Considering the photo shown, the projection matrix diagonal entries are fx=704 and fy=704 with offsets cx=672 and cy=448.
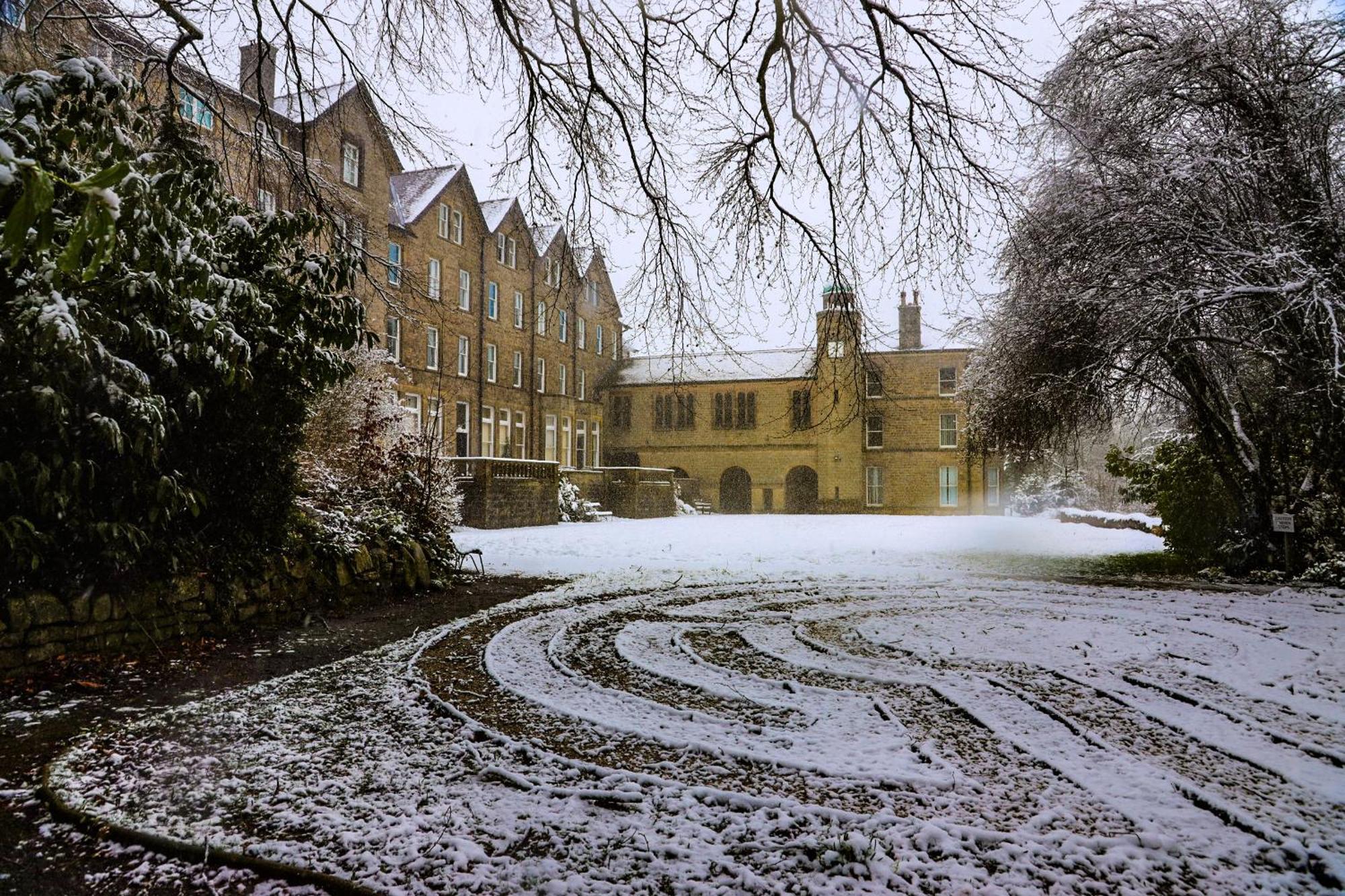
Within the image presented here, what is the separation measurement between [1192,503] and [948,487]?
22271mm

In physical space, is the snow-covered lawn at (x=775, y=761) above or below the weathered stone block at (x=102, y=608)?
below

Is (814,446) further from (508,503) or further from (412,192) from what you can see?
(412,192)

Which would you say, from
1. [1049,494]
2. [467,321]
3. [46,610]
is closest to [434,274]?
[467,321]

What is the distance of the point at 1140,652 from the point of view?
219 inches

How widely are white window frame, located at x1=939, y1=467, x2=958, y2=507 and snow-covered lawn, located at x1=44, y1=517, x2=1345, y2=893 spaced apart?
→ 27915 millimetres

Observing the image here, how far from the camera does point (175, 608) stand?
5.49 meters

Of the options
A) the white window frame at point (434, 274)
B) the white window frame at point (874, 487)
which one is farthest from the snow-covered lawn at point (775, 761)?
the white window frame at point (874, 487)

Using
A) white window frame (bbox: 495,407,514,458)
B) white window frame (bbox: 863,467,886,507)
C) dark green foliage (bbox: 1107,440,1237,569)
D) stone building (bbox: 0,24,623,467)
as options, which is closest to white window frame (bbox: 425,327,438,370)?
stone building (bbox: 0,24,623,467)

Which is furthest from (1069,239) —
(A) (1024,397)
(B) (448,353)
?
(B) (448,353)

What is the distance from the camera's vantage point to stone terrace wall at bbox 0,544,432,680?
4562 millimetres

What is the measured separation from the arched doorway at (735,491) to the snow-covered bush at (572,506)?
46.7ft

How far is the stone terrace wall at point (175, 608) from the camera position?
15.0ft

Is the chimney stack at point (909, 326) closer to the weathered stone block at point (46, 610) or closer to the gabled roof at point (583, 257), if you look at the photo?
the gabled roof at point (583, 257)

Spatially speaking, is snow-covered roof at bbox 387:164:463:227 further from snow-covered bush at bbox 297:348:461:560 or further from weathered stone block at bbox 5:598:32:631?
weathered stone block at bbox 5:598:32:631
